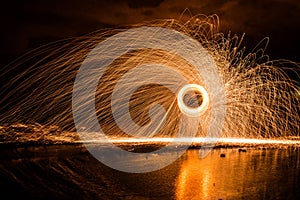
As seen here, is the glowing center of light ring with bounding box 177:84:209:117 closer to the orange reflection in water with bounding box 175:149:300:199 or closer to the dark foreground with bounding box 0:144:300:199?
the orange reflection in water with bounding box 175:149:300:199

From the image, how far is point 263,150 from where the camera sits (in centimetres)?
1959

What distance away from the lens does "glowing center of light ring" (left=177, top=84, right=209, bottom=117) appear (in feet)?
71.5

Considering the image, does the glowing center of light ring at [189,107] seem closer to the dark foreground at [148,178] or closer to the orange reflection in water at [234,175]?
the orange reflection in water at [234,175]

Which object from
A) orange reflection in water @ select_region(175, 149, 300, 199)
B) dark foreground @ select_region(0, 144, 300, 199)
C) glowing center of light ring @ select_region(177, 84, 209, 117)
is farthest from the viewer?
glowing center of light ring @ select_region(177, 84, 209, 117)

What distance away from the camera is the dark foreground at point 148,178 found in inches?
398

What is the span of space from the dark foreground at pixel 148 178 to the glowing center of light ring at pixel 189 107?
203 inches

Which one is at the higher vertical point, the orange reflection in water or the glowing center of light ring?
the glowing center of light ring

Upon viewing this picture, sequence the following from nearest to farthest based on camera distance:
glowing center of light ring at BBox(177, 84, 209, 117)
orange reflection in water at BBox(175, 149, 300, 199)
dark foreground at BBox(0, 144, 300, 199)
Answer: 1. dark foreground at BBox(0, 144, 300, 199)
2. orange reflection in water at BBox(175, 149, 300, 199)
3. glowing center of light ring at BBox(177, 84, 209, 117)

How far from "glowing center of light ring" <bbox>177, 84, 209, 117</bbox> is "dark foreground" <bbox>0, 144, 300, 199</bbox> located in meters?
5.14

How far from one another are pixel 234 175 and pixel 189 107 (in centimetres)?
1276

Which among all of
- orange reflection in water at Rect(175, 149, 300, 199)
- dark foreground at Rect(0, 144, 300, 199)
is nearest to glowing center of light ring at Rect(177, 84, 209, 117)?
orange reflection in water at Rect(175, 149, 300, 199)

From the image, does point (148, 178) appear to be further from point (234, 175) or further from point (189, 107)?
point (189, 107)

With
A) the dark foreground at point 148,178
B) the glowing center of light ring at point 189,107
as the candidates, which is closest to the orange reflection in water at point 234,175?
the dark foreground at point 148,178

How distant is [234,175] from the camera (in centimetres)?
1273
